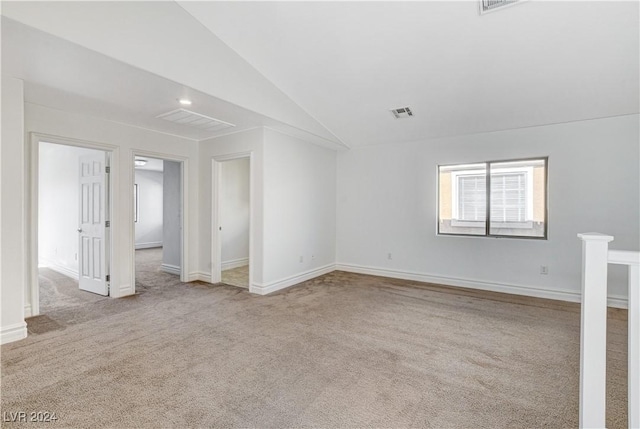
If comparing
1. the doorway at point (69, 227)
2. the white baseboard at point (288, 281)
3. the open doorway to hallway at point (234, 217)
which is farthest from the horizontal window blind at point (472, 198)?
the doorway at point (69, 227)

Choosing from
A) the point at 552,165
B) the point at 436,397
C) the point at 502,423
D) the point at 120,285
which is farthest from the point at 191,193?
the point at 552,165

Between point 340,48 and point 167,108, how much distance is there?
2148 millimetres

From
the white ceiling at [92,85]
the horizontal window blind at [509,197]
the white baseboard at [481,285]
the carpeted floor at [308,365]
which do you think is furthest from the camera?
the horizontal window blind at [509,197]

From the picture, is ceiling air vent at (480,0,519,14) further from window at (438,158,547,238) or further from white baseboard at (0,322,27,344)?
white baseboard at (0,322,27,344)

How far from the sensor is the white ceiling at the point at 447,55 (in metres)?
2.69

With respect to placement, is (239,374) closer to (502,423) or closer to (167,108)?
(502,423)

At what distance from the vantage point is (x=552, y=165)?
4289mm

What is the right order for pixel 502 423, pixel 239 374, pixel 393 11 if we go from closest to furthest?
pixel 502 423 < pixel 239 374 < pixel 393 11

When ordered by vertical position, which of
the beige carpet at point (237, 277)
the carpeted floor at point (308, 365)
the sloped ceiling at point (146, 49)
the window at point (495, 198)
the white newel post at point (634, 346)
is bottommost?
the carpeted floor at point (308, 365)

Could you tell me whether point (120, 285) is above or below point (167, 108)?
below

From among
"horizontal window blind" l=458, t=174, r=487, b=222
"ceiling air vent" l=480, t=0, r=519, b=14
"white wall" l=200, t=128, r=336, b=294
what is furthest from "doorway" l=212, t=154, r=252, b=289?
"ceiling air vent" l=480, t=0, r=519, b=14

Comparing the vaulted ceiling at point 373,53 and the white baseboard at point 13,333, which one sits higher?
A: the vaulted ceiling at point 373,53

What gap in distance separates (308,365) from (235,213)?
449 centimetres

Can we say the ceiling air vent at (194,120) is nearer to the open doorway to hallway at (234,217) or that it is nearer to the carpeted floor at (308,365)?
the open doorway to hallway at (234,217)
